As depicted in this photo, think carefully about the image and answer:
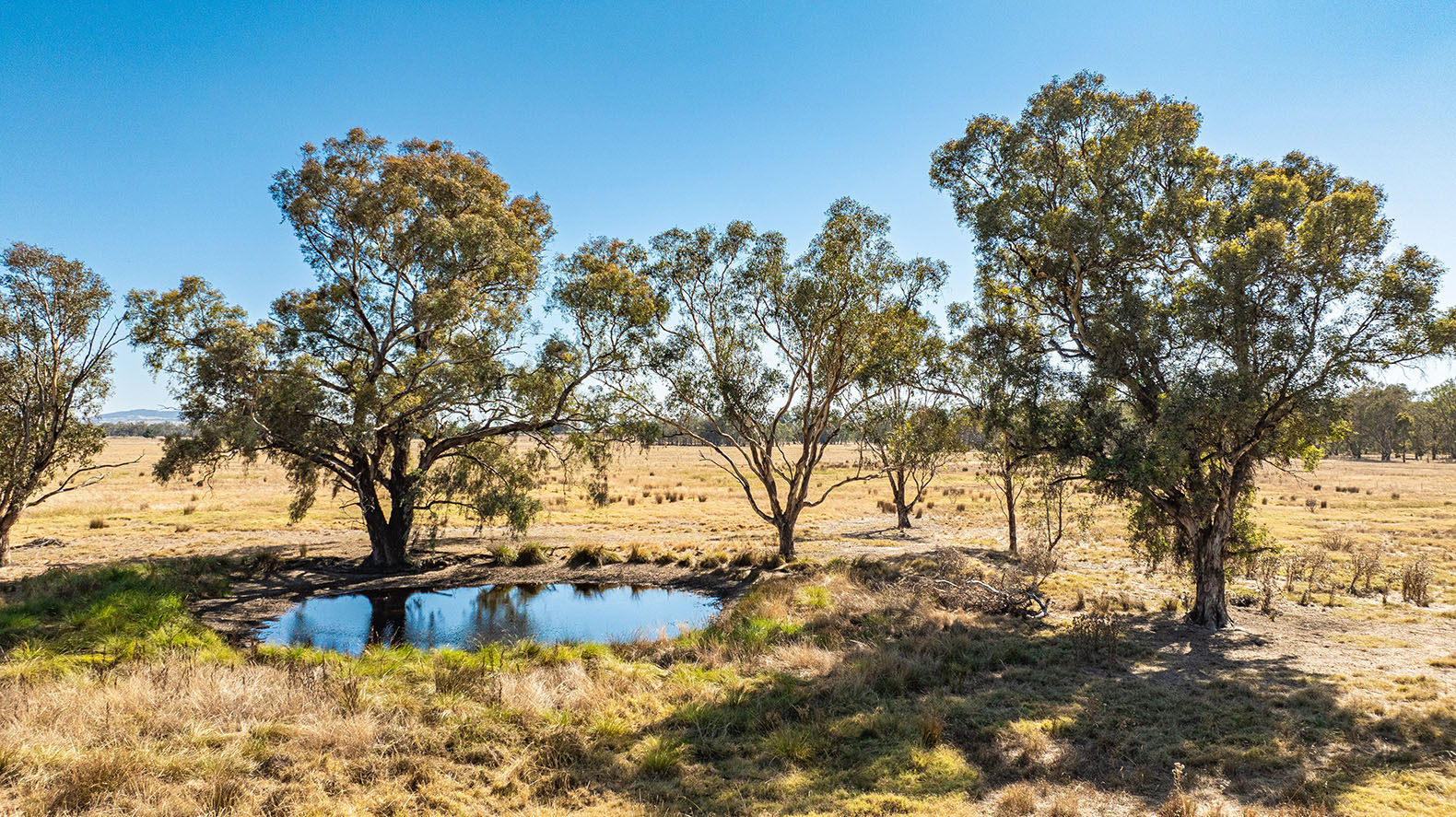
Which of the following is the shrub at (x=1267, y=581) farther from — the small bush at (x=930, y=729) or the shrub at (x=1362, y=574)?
the small bush at (x=930, y=729)

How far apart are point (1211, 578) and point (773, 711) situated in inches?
493

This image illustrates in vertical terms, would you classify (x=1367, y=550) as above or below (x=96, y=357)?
below

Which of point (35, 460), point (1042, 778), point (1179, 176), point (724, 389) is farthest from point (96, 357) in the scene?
point (1179, 176)

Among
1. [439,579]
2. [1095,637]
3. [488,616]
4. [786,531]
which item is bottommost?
[488,616]

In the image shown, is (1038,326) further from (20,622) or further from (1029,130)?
(20,622)

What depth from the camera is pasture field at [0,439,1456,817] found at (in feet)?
23.4

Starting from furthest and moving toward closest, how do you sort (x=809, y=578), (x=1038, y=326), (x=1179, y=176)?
(x=809, y=578), (x=1038, y=326), (x=1179, y=176)

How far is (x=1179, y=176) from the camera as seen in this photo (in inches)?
679

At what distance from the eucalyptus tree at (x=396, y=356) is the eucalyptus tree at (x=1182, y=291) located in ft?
46.3

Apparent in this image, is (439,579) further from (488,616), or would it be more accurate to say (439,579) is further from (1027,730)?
(1027,730)

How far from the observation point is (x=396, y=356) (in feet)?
81.3

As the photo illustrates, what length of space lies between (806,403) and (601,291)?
29.0 ft

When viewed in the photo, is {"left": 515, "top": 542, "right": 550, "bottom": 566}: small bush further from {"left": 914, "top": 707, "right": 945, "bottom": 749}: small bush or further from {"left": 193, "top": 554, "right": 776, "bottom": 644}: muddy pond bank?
{"left": 914, "top": 707, "right": 945, "bottom": 749}: small bush

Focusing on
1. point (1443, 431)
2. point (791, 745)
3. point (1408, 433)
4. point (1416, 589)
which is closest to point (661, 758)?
point (791, 745)
